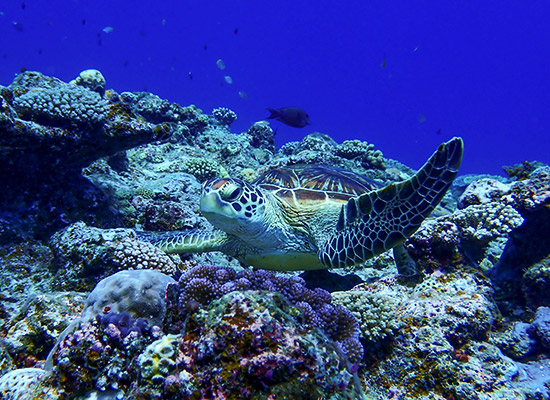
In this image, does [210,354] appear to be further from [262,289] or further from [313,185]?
[313,185]

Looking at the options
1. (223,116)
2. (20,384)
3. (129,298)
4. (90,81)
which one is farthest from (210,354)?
(223,116)

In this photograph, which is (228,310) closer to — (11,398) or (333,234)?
(11,398)

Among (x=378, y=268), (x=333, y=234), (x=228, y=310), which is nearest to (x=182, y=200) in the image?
(x=333, y=234)

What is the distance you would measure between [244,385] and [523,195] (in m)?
3.56

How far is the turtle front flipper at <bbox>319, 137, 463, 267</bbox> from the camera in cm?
235

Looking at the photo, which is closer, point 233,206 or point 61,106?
point 233,206

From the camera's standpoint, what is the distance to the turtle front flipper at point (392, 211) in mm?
2348

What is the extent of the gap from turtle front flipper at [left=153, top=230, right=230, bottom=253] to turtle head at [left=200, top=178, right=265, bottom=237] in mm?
284

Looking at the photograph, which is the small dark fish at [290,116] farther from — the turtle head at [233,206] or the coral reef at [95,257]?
the coral reef at [95,257]

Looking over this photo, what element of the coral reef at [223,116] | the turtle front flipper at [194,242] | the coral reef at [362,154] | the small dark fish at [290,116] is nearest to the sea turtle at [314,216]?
the turtle front flipper at [194,242]

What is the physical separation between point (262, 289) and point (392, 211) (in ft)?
4.74

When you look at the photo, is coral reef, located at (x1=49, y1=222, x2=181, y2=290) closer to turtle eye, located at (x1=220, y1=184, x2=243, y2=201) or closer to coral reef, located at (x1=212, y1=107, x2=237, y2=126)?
turtle eye, located at (x1=220, y1=184, x2=243, y2=201)

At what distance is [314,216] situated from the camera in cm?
343

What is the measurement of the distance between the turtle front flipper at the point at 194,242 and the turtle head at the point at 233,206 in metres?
0.28
